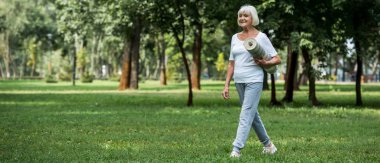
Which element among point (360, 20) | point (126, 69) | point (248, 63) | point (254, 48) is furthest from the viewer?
point (126, 69)

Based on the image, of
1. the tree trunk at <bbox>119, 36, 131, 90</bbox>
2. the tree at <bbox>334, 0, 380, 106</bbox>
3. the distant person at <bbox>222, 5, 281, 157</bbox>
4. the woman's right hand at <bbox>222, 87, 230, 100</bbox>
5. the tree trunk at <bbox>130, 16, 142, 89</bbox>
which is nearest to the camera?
the distant person at <bbox>222, 5, 281, 157</bbox>

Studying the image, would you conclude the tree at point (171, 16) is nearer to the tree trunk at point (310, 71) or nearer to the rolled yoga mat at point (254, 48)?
the tree trunk at point (310, 71)

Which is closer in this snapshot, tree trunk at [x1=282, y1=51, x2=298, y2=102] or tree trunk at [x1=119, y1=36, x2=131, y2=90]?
tree trunk at [x1=282, y1=51, x2=298, y2=102]

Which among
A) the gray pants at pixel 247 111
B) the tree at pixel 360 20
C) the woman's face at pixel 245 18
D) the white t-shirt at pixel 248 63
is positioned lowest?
the gray pants at pixel 247 111

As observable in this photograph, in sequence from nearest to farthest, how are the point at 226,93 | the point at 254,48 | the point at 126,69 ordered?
1. the point at 254,48
2. the point at 226,93
3. the point at 126,69

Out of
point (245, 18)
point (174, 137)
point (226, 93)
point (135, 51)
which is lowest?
point (174, 137)

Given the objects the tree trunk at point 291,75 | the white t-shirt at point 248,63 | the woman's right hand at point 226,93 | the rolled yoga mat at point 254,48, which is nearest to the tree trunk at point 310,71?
the tree trunk at point 291,75

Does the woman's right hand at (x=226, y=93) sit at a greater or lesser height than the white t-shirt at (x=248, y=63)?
lesser

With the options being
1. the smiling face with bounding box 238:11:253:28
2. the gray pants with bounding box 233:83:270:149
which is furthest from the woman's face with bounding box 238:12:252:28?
the gray pants with bounding box 233:83:270:149

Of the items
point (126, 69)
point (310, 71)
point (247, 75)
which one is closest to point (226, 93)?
point (247, 75)

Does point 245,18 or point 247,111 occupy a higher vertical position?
point 245,18

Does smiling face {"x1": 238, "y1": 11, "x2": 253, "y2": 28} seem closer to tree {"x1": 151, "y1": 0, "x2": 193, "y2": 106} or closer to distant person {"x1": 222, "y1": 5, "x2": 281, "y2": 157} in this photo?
distant person {"x1": 222, "y1": 5, "x2": 281, "y2": 157}

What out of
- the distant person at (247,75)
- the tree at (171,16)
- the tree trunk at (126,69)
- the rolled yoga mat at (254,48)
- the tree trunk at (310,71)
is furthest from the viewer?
the tree trunk at (126,69)

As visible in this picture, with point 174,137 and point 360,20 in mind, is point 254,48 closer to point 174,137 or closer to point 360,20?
point 174,137
